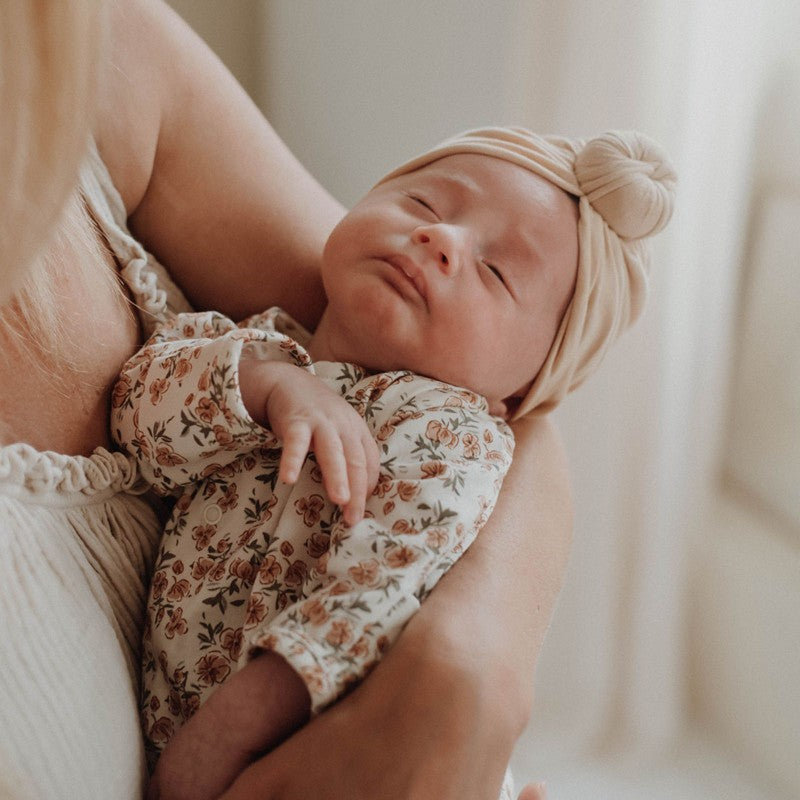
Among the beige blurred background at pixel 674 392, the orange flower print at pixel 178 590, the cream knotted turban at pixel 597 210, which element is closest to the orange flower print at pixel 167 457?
the orange flower print at pixel 178 590

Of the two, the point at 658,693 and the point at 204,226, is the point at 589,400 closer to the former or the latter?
the point at 658,693

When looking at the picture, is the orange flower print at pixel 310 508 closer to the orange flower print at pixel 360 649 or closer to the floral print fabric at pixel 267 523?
the floral print fabric at pixel 267 523

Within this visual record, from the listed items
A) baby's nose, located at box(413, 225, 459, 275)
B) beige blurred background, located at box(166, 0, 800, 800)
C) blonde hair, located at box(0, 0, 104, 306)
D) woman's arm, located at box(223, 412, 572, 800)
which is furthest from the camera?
beige blurred background, located at box(166, 0, 800, 800)

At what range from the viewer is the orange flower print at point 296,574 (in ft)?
2.64

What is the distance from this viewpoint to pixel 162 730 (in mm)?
806

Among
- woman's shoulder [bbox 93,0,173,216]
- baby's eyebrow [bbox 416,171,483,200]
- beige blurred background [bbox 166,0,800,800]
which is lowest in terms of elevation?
beige blurred background [bbox 166,0,800,800]

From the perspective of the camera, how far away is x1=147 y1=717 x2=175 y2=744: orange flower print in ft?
2.64

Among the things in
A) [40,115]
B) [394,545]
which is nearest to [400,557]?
[394,545]

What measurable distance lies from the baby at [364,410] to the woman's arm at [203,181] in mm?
83

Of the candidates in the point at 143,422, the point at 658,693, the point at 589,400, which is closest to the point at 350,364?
the point at 143,422

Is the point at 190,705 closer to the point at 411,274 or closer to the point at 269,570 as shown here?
the point at 269,570

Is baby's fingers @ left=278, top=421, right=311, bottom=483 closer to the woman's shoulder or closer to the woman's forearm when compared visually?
the woman's forearm

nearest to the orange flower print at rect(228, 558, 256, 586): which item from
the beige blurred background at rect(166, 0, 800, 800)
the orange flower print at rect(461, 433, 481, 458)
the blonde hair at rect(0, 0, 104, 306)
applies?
the orange flower print at rect(461, 433, 481, 458)

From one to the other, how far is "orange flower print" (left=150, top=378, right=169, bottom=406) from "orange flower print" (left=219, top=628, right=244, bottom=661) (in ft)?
0.67
